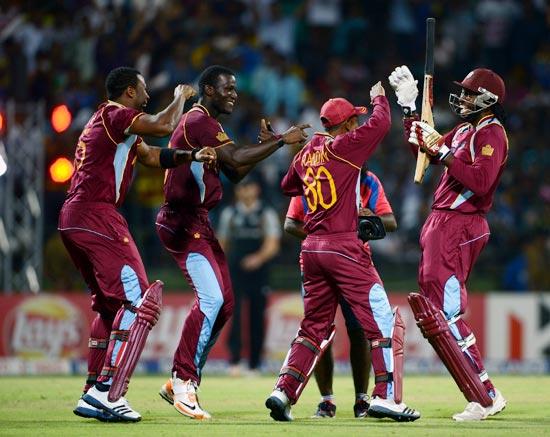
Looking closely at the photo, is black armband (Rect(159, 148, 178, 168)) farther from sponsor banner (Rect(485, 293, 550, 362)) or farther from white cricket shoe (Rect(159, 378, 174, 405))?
sponsor banner (Rect(485, 293, 550, 362))

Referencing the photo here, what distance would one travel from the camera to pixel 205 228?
30.9 feet

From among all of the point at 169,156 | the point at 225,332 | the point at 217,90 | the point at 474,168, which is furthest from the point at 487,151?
the point at 225,332

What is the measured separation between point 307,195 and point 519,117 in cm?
1089

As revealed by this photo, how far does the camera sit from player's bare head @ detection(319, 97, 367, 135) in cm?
908

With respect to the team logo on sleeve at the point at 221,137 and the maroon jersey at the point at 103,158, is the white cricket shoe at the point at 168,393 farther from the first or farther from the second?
the team logo on sleeve at the point at 221,137

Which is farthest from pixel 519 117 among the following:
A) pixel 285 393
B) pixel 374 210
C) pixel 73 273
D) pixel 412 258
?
pixel 285 393

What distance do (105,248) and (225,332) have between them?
23.4 feet

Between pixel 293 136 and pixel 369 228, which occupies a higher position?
pixel 293 136

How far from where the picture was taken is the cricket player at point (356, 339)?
9273 mm

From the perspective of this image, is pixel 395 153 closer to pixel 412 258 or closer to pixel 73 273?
pixel 412 258

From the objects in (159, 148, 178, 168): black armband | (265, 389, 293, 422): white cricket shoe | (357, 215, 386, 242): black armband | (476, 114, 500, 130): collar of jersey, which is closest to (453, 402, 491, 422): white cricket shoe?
(265, 389, 293, 422): white cricket shoe

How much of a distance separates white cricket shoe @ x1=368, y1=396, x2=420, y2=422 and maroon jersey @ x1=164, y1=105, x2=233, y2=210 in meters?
2.12

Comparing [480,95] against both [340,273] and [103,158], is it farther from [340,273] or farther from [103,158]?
[103,158]

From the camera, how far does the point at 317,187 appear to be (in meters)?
8.93
